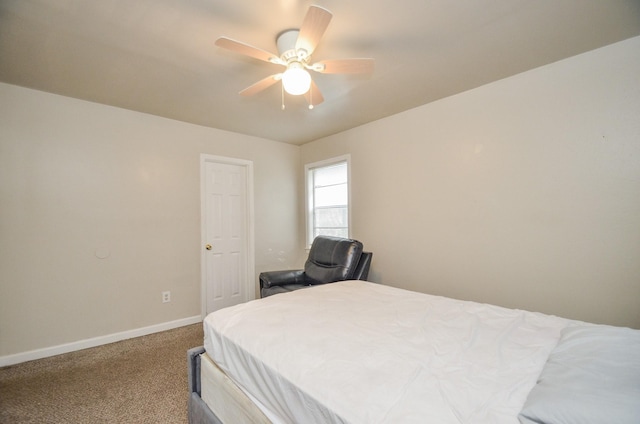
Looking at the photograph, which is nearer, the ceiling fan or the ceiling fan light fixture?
the ceiling fan

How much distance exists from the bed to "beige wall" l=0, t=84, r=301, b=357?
1950 mm

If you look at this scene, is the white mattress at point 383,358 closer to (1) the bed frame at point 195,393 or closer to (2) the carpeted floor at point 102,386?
(1) the bed frame at point 195,393

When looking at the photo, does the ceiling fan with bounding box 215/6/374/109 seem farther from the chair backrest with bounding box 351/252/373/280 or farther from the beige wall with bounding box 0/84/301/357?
the beige wall with bounding box 0/84/301/357

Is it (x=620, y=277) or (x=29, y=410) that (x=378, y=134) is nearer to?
(x=620, y=277)

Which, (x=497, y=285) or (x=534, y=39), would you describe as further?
(x=497, y=285)

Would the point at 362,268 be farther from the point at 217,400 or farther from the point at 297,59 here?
the point at 297,59

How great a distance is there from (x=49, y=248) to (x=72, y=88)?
4.88 feet

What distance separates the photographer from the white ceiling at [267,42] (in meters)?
1.63

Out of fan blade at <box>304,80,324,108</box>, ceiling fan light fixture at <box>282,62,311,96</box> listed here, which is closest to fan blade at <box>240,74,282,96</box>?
ceiling fan light fixture at <box>282,62,311,96</box>

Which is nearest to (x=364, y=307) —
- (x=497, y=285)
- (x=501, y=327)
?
(x=501, y=327)

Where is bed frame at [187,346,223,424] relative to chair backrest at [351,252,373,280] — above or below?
below

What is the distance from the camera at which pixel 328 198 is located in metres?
4.19

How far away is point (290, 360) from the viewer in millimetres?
1107

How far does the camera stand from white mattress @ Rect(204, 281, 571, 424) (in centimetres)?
84
